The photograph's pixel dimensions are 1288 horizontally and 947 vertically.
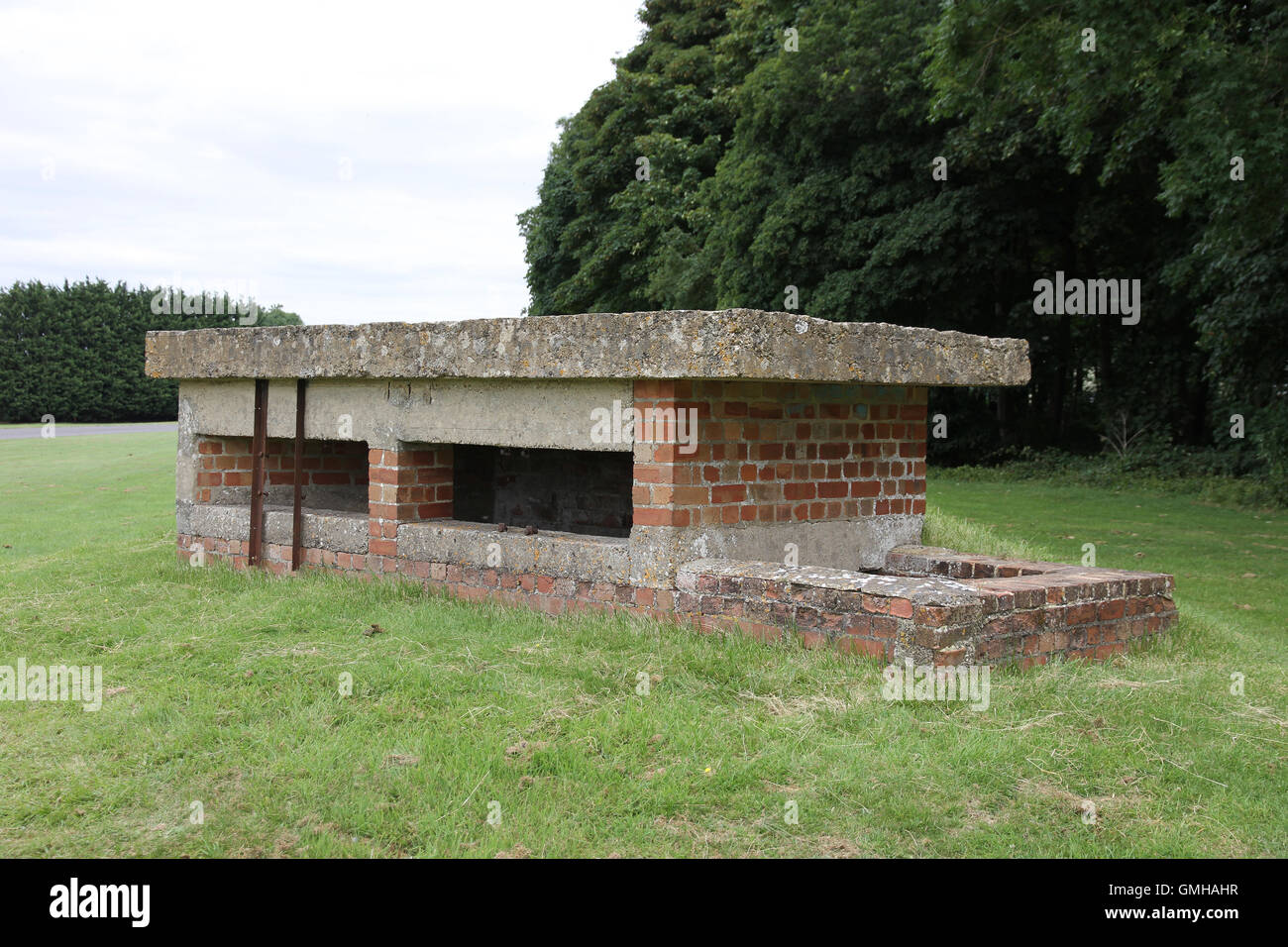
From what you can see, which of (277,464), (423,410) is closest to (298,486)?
(277,464)

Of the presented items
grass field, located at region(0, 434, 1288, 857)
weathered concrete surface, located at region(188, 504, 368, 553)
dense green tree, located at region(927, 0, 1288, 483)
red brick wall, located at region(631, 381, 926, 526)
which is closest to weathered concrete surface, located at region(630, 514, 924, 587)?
red brick wall, located at region(631, 381, 926, 526)

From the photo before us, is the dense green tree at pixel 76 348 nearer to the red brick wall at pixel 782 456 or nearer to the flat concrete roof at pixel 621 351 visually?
the flat concrete roof at pixel 621 351

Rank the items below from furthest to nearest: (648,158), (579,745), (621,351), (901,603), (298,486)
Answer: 1. (648,158)
2. (298,486)
3. (621,351)
4. (901,603)
5. (579,745)

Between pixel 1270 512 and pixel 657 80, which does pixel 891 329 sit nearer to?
pixel 1270 512

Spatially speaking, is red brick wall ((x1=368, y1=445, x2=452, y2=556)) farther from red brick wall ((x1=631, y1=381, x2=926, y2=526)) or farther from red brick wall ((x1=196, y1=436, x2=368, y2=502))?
red brick wall ((x1=631, y1=381, x2=926, y2=526))

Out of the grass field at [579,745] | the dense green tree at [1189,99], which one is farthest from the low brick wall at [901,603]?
the dense green tree at [1189,99]

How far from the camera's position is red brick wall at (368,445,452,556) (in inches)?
278

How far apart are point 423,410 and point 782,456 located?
227 cm

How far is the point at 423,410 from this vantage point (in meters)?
6.94

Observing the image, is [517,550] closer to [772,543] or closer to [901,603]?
[772,543]

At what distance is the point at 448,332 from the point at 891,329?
102 inches

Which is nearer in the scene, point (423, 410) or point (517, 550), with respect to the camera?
point (517, 550)

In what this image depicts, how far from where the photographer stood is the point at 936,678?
486 centimetres

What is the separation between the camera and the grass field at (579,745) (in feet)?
11.9
